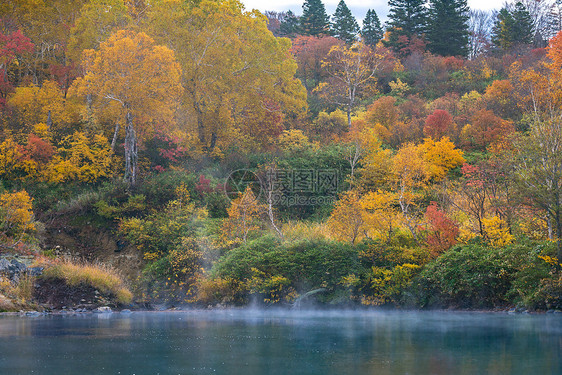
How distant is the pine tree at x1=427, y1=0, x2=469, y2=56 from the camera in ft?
162

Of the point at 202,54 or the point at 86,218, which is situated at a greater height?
the point at 202,54

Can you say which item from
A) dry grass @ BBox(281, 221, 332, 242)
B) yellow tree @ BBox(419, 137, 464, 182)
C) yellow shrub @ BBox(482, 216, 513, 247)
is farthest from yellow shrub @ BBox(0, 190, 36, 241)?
yellow tree @ BBox(419, 137, 464, 182)

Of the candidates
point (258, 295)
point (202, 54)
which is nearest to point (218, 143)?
point (202, 54)

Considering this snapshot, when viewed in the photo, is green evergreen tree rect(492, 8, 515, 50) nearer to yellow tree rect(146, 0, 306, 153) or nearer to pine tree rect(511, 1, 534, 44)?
pine tree rect(511, 1, 534, 44)

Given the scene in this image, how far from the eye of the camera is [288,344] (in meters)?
12.1

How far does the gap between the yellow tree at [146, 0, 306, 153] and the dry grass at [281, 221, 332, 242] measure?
9.24 m

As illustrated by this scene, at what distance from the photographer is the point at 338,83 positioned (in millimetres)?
41812

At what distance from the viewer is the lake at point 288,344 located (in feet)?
31.4

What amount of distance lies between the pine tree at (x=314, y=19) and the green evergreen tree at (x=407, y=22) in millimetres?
6574

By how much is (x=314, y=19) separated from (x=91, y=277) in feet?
137

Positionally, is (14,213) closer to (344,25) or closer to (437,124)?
(437,124)

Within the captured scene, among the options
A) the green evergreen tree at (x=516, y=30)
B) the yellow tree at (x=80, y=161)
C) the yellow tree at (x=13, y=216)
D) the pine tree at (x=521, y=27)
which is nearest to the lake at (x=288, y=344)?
the yellow tree at (x=13, y=216)

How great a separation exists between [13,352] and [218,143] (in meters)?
20.6

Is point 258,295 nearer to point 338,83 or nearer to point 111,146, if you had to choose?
point 111,146
